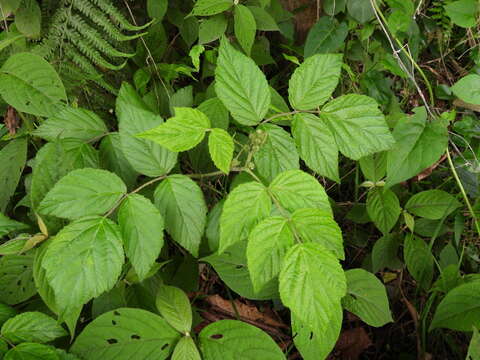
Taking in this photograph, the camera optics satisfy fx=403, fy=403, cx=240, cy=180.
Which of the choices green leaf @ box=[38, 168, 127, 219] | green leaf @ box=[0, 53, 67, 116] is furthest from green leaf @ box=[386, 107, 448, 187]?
green leaf @ box=[0, 53, 67, 116]

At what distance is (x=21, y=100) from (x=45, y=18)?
37cm

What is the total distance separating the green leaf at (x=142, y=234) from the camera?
2.39 feet

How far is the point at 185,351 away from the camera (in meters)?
0.85

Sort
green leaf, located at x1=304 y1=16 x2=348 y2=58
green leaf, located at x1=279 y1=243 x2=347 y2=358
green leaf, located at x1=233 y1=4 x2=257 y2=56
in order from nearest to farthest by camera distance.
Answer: green leaf, located at x1=279 y1=243 x2=347 y2=358 < green leaf, located at x1=233 y1=4 x2=257 y2=56 < green leaf, located at x1=304 y1=16 x2=348 y2=58

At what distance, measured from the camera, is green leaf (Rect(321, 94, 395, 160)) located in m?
0.83

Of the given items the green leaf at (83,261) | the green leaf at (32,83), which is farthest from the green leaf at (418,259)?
the green leaf at (32,83)

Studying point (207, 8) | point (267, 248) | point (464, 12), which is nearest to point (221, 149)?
point (267, 248)

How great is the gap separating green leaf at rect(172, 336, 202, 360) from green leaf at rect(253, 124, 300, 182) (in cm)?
39

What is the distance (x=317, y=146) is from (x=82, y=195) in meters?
0.47

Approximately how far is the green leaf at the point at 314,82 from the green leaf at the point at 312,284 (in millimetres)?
330

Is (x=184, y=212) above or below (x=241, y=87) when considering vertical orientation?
below

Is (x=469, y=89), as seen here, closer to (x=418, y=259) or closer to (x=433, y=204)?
(x=433, y=204)

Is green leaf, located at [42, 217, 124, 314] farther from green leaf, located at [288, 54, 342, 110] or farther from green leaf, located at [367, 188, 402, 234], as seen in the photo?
green leaf, located at [367, 188, 402, 234]

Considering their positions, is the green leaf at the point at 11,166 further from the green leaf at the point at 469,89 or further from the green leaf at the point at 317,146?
the green leaf at the point at 469,89
